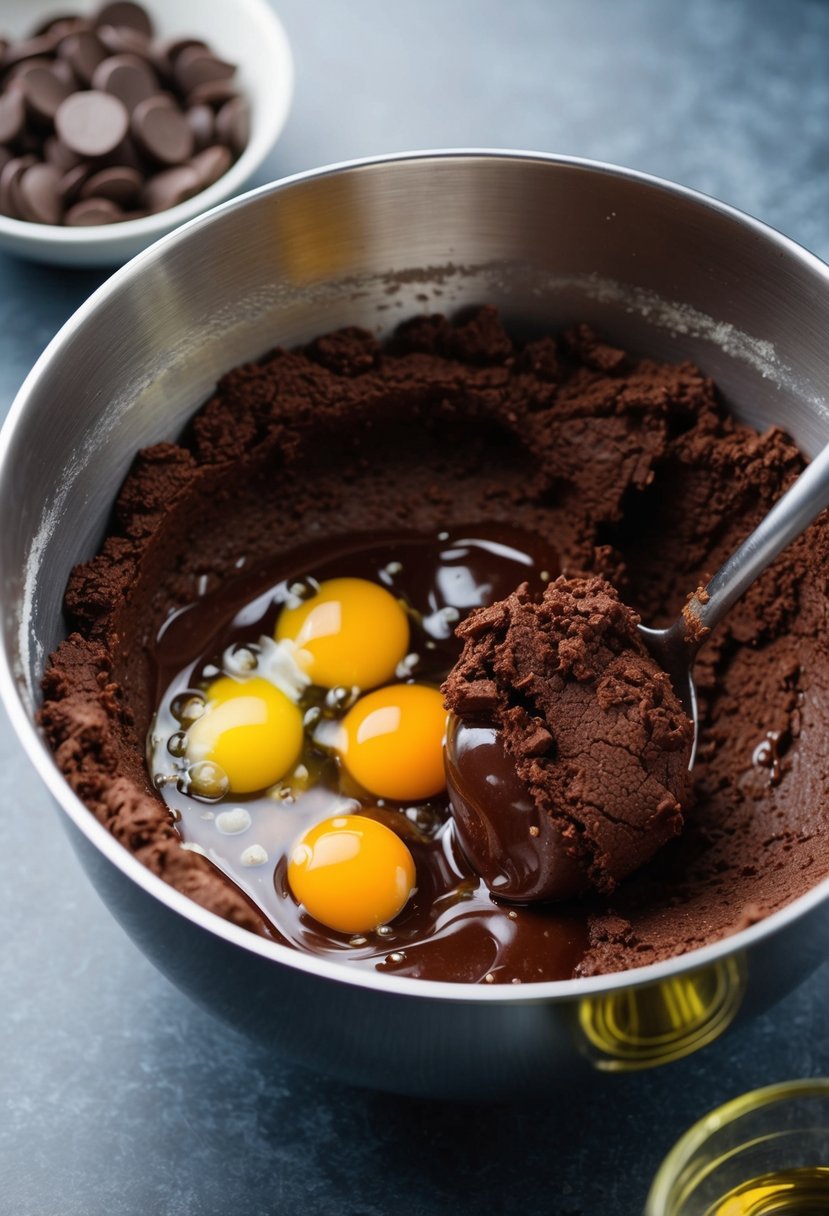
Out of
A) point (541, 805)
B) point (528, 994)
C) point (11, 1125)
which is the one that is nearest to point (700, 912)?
point (541, 805)

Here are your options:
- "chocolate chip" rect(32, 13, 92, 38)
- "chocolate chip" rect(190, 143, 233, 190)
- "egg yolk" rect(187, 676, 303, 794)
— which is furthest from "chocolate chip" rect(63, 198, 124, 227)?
"egg yolk" rect(187, 676, 303, 794)

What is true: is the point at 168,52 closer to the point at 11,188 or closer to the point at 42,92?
the point at 42,92

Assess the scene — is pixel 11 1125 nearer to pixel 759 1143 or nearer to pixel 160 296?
pixel 759 1143

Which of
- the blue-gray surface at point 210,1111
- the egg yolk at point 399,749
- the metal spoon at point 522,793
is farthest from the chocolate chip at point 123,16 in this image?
the metal spoon at point 522,793

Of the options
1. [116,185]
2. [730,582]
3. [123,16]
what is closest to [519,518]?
[730,582]

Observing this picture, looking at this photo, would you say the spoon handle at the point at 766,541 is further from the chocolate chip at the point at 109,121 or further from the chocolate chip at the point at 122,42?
the chocolate chip at the point at 122,42

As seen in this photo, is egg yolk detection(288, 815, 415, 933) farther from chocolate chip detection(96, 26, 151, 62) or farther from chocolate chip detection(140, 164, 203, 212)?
chocolate chip detection(96, 26, 151, 62)
